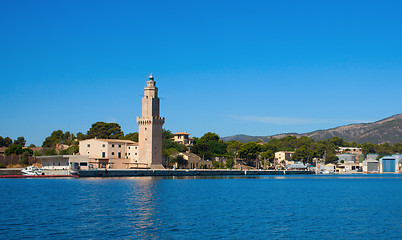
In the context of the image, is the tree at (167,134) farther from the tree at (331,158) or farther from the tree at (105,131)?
the tree at (331,158)

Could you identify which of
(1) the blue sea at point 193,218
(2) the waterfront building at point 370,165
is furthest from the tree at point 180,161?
(2) the waterfront building at point 370,165

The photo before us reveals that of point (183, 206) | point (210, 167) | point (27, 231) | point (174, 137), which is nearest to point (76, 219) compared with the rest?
point (27, 231)

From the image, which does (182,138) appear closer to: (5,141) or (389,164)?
(5,141)

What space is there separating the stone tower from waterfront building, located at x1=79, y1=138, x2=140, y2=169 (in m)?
1.92

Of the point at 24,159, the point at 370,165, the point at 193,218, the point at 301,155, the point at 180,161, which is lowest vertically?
the point at 193,218

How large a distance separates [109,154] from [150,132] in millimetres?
9450

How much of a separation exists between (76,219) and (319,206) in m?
19.8

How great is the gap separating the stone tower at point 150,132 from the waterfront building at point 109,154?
1917mm

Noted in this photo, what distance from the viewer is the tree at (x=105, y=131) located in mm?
142250

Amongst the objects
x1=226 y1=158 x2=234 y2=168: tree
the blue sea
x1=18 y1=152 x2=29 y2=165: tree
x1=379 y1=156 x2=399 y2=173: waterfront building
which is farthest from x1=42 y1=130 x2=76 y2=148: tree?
x1=379 y1=156 x2=399 y2=173: waterfront building

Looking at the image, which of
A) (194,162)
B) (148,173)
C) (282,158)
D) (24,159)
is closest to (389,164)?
(282,158)

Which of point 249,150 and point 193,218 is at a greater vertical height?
point 249,150

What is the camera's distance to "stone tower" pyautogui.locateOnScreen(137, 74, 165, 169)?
10750cm

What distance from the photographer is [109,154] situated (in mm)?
107750
